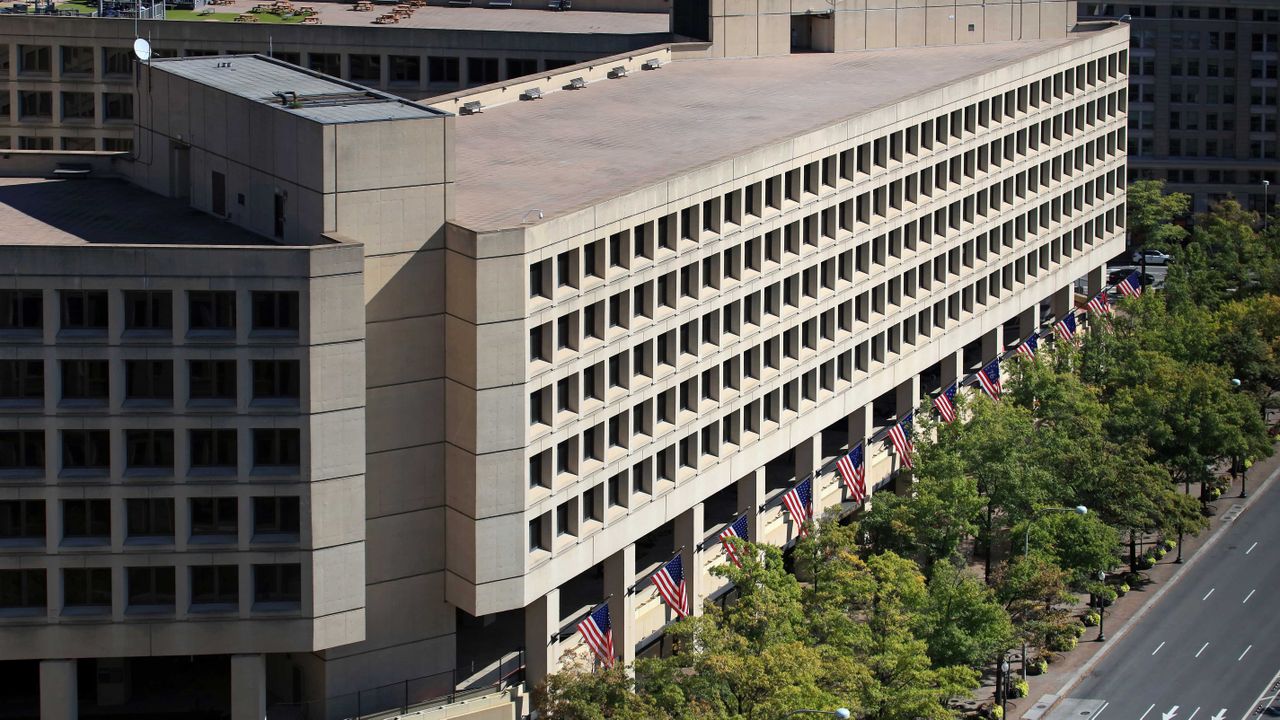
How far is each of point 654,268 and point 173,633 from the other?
2792 cm

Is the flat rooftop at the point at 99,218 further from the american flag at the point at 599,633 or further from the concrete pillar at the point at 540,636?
the american flag at the point at 599,633

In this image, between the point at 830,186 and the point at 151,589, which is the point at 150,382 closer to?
the point at 151,589

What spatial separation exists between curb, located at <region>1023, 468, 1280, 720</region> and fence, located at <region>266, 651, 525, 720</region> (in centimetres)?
2980

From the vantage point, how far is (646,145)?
120 metres

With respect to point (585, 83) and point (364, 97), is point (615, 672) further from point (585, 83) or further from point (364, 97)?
point (585, 83)

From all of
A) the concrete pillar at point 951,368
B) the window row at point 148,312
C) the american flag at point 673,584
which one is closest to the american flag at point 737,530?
the american flag at point 673,584

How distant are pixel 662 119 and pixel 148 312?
42283 millimetres

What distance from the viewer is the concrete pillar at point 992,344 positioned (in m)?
154

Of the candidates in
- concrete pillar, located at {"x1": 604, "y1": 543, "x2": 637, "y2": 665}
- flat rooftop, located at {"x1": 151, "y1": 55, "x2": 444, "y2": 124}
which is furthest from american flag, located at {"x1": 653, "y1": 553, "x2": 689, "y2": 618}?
flat rooftop, located at {"x1": 151, "y1": 55, "x2": 444, "y2": 124}

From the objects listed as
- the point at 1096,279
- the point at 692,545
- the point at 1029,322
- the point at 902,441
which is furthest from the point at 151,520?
the point at 1096,279

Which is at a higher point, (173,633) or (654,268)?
(654,268)

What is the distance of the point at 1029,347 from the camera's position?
503 ft

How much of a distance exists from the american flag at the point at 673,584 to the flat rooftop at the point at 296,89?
1049 inches

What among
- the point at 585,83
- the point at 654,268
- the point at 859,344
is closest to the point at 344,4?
the point at 585,83
